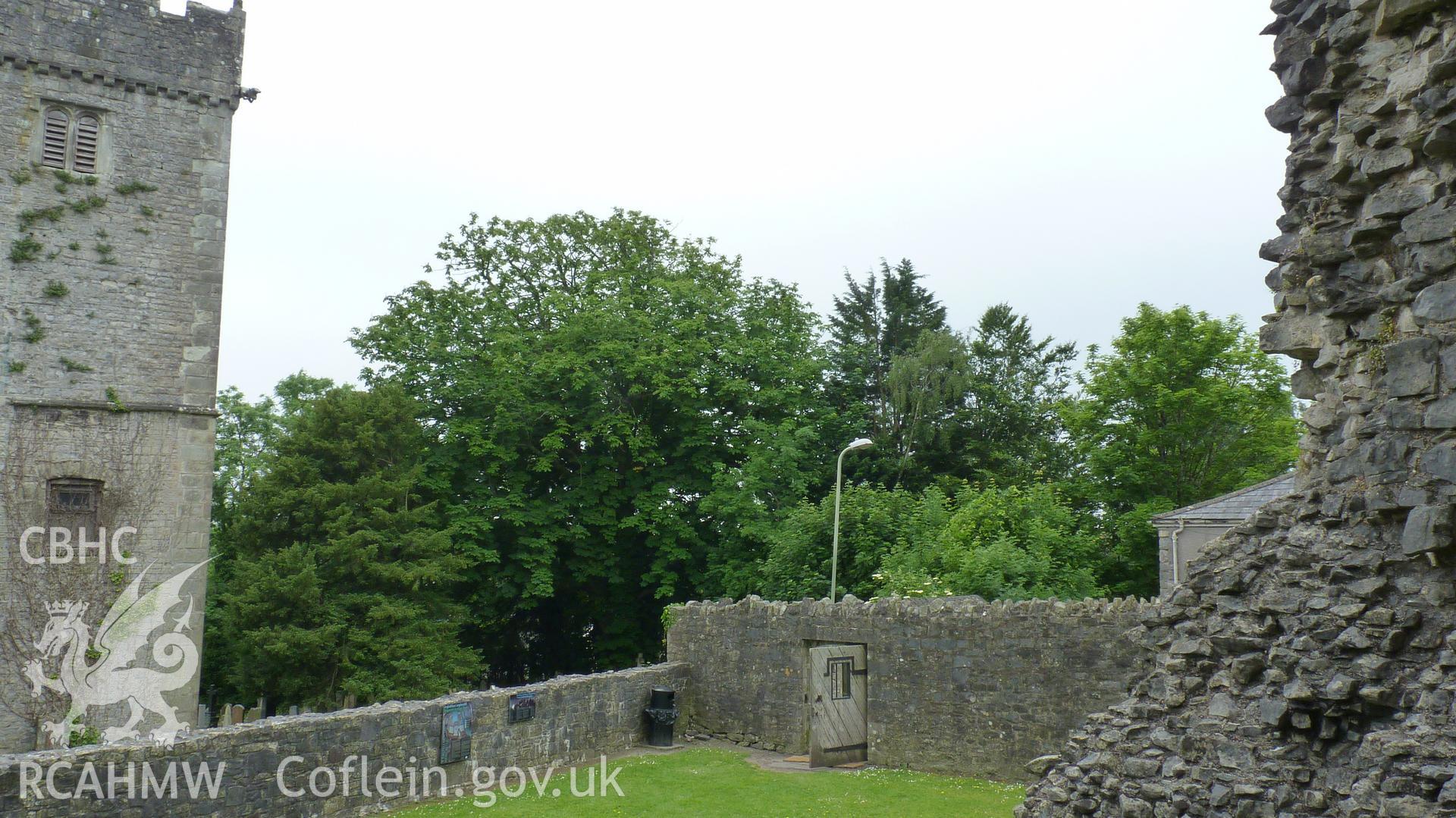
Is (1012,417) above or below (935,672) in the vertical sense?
above

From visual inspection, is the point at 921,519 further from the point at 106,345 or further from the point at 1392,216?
the point at 1392,216

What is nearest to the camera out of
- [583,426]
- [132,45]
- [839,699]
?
[839,699]

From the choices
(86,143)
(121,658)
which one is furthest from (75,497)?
(86,143)

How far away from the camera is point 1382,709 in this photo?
4.83 metres

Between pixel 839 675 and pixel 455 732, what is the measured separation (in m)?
5.75

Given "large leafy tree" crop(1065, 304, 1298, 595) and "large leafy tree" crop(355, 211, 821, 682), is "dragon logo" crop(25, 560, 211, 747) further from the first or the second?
"large leafy tree" crop(1065, 304, 1298, 595)

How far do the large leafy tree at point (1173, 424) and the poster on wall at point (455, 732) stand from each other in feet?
71.1

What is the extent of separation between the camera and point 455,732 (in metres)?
12.1

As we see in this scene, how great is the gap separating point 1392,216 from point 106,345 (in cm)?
1791

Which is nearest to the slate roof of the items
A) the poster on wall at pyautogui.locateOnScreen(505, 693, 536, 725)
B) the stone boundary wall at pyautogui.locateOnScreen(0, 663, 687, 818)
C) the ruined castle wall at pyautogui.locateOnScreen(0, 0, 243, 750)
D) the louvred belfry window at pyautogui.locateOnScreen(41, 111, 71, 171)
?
the stone boundary wall at pyautogui.locateOnScreen(0, 663, 687, 818)

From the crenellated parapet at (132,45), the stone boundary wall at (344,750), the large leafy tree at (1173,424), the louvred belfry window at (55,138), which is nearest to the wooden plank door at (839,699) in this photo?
the stone boundary wall at (344,750)

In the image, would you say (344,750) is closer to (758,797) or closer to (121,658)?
(758,797)

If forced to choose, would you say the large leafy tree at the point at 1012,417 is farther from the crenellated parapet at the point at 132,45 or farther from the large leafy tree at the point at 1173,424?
the crenellated parapet at the point at 132,45

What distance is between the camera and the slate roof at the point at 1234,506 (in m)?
16.4
